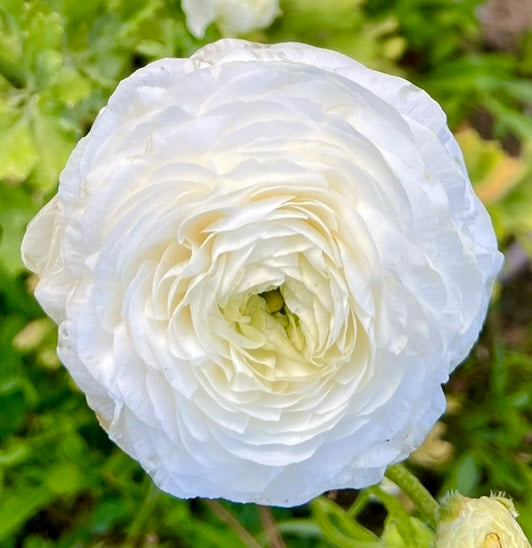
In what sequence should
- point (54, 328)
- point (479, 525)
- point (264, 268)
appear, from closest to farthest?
point (264, 268), point (479, 525), point (54, 328)

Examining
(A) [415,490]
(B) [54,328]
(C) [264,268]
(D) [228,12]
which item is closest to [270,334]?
(C) [264,268]

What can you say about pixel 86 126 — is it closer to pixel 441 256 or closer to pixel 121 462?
pixel 121 462

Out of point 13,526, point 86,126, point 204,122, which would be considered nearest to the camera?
point 204,122

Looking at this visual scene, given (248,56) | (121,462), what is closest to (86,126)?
(121,462)

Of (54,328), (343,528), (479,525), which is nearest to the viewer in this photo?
(479,525)

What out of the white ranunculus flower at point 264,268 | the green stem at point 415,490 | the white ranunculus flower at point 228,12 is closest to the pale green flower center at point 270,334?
the white ranunculus flower at point 264,268

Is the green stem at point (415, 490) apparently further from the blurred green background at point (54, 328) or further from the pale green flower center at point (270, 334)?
the pale green flower center at point (270, 334)

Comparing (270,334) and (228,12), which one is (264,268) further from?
(228,12)
